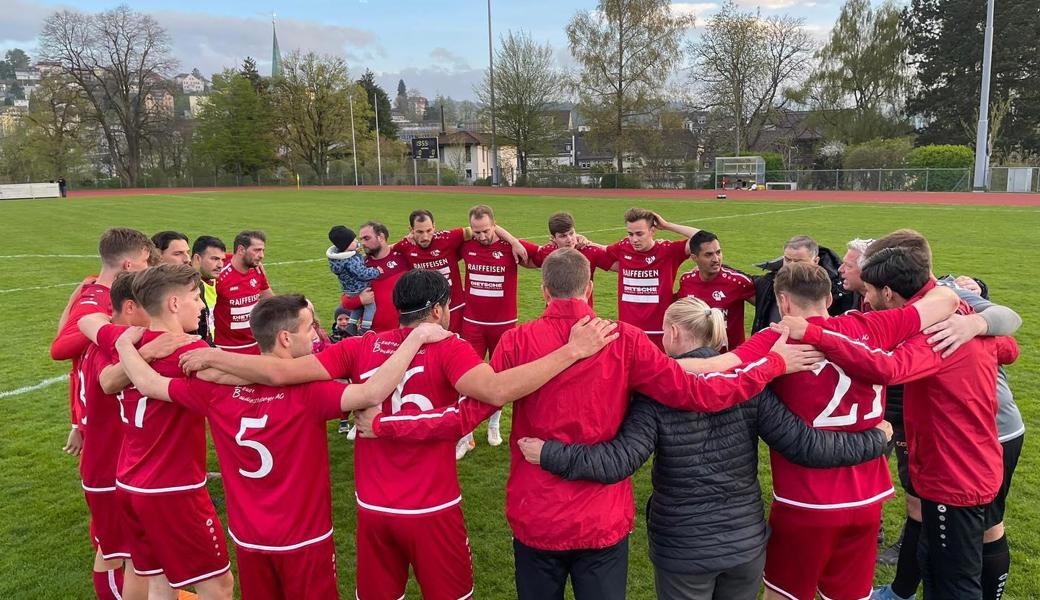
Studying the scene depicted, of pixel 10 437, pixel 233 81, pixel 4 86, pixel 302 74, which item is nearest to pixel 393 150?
pixel 302 74

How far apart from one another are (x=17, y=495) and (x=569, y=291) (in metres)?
5.44

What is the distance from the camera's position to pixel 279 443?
2.93m

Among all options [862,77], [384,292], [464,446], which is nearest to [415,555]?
[464,446]

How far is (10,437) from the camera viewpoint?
6590 millimetres

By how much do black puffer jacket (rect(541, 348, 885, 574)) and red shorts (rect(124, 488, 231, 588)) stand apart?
6.07ft

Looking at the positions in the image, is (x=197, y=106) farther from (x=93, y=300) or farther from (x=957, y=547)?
(x=957, y=547)

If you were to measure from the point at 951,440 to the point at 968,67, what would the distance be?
191ft

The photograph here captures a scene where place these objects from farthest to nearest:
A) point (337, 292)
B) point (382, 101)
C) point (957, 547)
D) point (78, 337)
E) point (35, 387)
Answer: point (382, 101)
point (337, 292)
point (35, 387)
point (78, 337)
point (957, 547)

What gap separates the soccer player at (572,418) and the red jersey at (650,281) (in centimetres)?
344

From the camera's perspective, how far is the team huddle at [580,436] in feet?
9.10

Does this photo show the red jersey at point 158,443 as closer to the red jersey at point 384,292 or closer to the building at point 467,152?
the red jersey at point 384,292

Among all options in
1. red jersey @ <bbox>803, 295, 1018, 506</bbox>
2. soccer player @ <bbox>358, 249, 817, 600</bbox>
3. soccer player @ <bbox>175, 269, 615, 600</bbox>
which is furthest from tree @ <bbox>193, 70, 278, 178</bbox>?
red jersey @ <bbox>803, 295, 1018, 506</bbox>

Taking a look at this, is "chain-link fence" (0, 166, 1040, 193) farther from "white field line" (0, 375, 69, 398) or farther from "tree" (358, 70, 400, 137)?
"white field line" (0, 375, 69, 398)

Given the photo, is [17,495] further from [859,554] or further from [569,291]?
[859,554]
